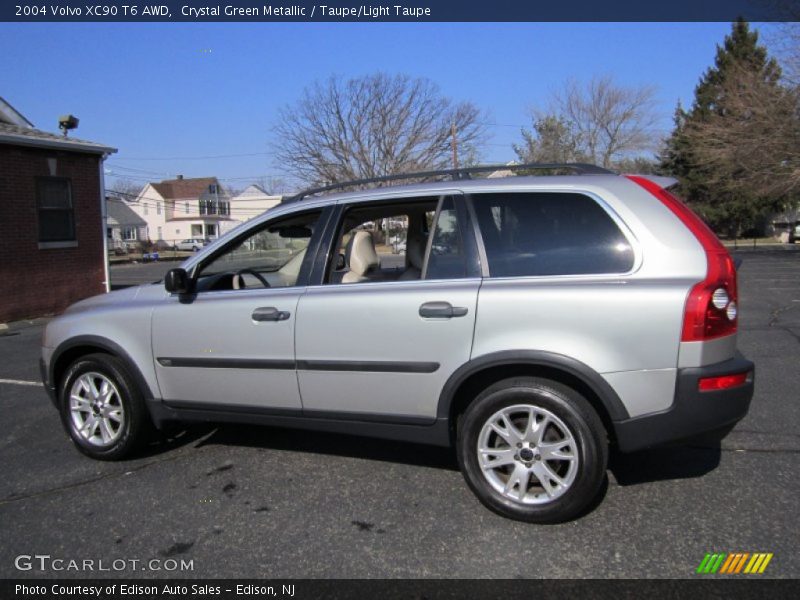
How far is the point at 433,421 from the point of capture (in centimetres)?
332

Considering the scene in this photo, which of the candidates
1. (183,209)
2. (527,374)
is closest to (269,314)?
(527,374)

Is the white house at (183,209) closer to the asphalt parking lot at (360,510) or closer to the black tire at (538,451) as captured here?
the asphalt parking lot at (360,510)

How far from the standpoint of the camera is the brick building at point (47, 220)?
38.7 ft

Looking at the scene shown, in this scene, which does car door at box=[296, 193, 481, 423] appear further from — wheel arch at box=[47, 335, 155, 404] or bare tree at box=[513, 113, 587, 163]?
bare tree at box=[513, 113, 587, 163]

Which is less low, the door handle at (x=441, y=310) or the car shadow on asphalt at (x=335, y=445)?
the door handle at (x=441, y=310)

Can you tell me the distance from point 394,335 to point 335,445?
55.2 inches

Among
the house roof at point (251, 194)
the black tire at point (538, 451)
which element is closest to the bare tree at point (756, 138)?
the black tire at point (538, 451)

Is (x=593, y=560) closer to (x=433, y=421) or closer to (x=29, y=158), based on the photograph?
(x=433, y=421)

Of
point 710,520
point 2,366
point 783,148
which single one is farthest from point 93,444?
point 783,148

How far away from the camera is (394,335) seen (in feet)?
10.9

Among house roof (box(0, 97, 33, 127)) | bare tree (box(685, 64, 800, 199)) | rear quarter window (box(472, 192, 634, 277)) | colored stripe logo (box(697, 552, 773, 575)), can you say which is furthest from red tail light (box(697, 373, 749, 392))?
bare tree (box(685, 64, 800, 199))

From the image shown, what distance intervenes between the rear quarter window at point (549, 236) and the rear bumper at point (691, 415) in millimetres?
619

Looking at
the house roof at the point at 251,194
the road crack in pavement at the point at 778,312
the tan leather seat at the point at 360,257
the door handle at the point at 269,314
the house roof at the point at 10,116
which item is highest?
the house roof at the point at 251,194

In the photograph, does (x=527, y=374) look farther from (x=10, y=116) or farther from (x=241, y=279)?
(x=10, y=116)
